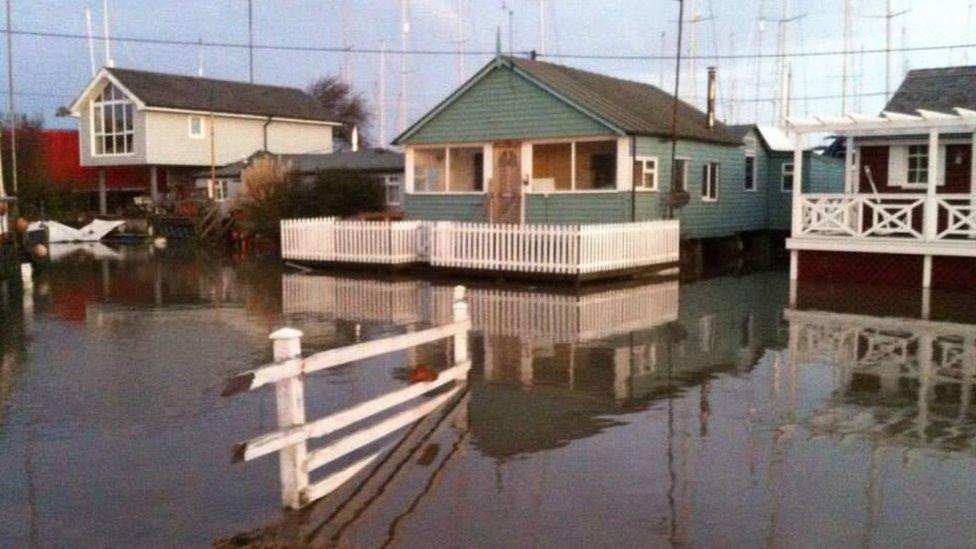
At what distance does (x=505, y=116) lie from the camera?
25.6 metres

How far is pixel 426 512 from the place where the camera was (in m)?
6.45

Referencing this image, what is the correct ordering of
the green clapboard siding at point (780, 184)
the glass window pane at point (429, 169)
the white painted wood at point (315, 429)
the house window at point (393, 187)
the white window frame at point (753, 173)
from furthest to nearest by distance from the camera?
the house window at point (393, 187) → the green clapboard siding at point (780, 184) → the white window frame at point (753, 173) → the glass window pane at point (429, 169) → the white painted wood at point (315, 429)

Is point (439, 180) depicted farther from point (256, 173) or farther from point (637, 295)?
point (637, 295)

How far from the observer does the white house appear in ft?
135

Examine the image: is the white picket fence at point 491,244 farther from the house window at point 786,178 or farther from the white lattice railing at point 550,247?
the house window at point 786,178

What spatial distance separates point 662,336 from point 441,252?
29.6 feet

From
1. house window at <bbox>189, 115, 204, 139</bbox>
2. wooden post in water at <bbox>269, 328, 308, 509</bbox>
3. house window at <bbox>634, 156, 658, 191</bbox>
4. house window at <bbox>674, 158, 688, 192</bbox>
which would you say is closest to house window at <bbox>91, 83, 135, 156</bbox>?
house window at <bbox>189, 115, 204, 139</bbox>

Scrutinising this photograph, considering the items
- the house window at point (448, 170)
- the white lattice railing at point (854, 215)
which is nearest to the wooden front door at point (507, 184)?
the house window at point (448, 170)

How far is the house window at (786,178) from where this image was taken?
31.8m

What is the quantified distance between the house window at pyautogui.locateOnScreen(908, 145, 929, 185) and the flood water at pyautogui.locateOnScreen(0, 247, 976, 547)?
7079mm

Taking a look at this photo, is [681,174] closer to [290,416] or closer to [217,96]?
[290,416]

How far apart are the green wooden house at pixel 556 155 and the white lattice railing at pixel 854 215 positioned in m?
4.59

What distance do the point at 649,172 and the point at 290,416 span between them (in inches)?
774

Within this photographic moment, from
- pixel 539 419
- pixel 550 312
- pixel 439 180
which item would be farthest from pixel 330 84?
pixel 539 419
